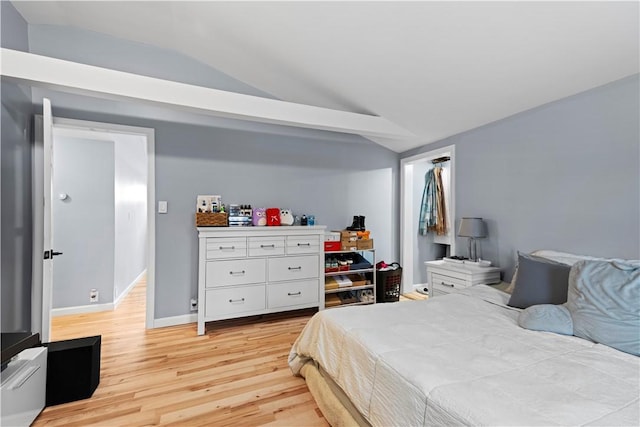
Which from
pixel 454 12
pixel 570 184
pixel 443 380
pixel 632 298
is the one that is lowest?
pixel 443 380

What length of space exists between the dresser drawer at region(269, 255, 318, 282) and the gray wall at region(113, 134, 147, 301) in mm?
2141

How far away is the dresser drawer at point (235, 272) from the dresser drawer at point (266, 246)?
0.31 ft

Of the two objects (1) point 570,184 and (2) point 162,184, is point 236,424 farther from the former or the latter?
(1) point 570,184

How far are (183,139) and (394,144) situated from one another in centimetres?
270

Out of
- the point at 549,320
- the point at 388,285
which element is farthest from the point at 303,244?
the point at 549,320

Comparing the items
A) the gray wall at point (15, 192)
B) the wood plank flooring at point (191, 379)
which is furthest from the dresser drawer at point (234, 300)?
the gray wall at point (15, 192)

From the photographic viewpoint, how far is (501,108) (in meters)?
2.70

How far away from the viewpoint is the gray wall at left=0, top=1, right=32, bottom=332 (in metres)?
2.16

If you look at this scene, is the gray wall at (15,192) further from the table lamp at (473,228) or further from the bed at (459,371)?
the table lamp at (473,228)

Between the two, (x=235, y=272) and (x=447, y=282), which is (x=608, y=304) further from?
(x=235, y=272)

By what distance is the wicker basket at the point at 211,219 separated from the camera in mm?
2973

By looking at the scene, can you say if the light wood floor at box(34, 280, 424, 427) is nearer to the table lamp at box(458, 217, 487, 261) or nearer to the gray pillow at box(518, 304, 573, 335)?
the gray pillow at box(518, 304, 573, 335)

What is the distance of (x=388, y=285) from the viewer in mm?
3805

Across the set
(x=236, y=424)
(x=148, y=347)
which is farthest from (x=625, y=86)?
(x=148, y=347)
